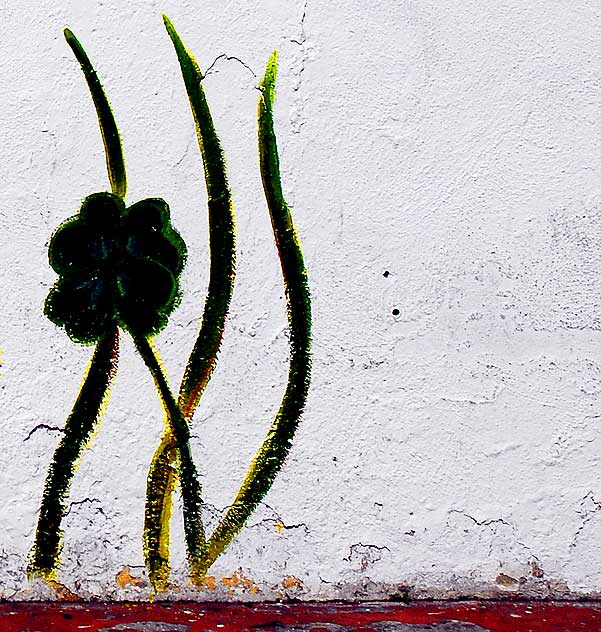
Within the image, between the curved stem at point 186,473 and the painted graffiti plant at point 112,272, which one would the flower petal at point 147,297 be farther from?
the curved stem at point 186,473

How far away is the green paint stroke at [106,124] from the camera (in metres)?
2.32

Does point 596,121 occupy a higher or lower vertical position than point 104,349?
higher

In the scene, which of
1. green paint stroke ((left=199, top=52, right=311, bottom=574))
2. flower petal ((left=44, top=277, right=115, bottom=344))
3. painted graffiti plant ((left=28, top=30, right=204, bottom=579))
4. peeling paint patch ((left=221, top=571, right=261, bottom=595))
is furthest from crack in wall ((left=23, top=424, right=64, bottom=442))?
peeling paint patch ((left=221, top=571, right=261, bottom=595))

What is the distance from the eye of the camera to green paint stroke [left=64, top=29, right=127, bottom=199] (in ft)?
7.63

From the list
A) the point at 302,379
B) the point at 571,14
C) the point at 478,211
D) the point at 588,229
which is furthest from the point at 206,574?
the point at 571,14

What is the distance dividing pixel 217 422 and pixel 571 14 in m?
1.65

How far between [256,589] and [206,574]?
154mm

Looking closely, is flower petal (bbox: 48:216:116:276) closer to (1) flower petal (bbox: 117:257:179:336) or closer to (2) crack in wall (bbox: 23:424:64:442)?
(1) flower petal (bbox: 117:257:179:336)

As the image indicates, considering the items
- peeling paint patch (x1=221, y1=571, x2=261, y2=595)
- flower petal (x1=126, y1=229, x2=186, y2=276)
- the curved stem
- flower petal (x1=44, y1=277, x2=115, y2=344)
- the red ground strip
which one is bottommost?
the red ground strip

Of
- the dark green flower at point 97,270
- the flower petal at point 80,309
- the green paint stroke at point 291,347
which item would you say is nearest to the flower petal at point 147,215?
the dark green flower at point 97,270

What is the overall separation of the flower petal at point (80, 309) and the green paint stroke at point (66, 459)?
7 centimetres

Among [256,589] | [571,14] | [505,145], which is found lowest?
[256,589]

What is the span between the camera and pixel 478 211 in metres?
2.32

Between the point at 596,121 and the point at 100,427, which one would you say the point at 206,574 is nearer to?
the point at 100,427
